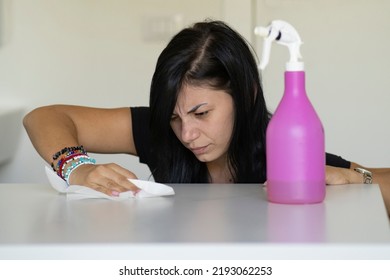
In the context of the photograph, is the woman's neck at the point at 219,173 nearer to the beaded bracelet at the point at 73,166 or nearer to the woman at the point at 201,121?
the woman at the point at 201,121

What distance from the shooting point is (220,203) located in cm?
138

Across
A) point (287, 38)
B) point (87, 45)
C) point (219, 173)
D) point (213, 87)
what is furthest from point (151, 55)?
point (287, 38)

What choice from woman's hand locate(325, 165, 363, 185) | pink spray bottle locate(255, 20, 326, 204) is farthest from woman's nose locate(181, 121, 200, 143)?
pink spray bottle locate(255, 20, 326, 204)

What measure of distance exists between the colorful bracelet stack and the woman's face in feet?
0.74

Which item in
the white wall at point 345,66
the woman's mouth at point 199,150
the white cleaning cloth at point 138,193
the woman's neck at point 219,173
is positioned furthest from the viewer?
the white wall at point 345,66

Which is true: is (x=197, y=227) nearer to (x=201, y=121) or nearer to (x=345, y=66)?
(x=201, y=121)

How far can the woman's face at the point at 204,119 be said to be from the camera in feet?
5.75

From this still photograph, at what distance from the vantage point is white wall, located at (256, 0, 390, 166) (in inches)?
139

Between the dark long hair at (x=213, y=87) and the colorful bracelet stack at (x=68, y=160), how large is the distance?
0.22 m

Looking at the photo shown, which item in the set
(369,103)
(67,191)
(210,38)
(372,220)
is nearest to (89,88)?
(369,103)

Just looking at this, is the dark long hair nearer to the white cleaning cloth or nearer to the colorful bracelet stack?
the colorful bracelet stack

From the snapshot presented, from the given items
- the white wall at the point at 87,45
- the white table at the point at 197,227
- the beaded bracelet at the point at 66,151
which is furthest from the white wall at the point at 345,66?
the white table at the point at 197,227

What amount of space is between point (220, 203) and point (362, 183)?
37 centimetres

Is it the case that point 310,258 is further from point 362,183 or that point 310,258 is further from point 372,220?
point 362,183
